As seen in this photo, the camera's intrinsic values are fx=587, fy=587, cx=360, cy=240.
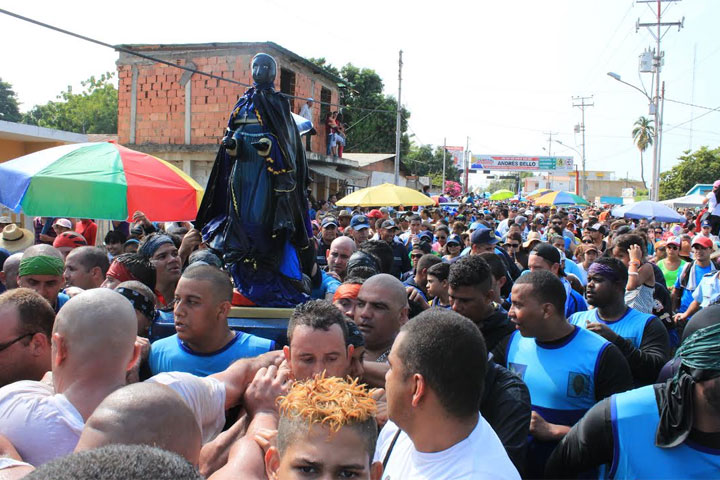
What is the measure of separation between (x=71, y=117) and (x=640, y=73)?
170ft

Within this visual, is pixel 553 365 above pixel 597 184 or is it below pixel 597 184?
below

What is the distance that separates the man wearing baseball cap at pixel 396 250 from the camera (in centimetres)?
856

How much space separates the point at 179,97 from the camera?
20781 mm

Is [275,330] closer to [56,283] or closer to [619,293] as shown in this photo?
[56,283]

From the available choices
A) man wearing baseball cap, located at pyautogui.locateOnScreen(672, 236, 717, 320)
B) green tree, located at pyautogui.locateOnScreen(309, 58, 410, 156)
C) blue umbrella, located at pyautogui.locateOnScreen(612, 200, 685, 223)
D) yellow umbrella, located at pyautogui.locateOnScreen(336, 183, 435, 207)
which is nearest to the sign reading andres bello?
green tree, located at pyautogui.locateOnScreen(309, 58, 410, 156)

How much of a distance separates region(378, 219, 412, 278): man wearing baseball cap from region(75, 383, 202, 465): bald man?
247 inches

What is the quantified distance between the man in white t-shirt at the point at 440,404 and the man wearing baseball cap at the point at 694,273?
657 cm

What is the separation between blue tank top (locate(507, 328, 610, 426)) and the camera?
323 cm

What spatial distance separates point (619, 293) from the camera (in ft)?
14.1

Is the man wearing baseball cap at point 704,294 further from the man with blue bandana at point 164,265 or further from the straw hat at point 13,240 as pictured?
the straw hat at point 13,240

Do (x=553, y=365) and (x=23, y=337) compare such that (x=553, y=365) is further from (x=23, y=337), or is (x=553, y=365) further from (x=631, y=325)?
(x=23, y=337)

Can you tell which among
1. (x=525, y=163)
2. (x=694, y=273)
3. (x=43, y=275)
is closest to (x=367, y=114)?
(x=694, y=273)

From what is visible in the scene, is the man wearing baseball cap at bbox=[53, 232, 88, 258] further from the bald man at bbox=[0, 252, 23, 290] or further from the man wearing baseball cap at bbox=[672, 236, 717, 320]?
the man wearing baseball cap at bbox=[672, 236, 717, 320]

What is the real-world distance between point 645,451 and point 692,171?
168 feet
